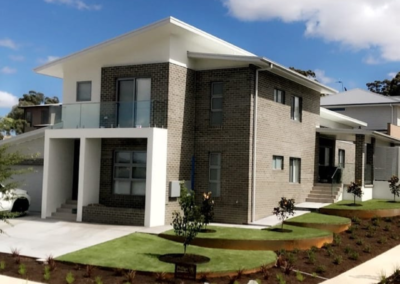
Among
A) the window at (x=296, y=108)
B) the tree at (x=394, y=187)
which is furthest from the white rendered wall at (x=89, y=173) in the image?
the tree at (x=394, y=187)

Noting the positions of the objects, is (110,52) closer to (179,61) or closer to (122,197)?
(179,61)

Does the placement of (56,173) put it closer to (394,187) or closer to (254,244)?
(254,244)

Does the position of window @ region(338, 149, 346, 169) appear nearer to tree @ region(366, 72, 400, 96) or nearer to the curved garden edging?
the curved garden edging

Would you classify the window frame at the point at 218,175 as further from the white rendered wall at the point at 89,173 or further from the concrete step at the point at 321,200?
the concrete step at the point at 321,200

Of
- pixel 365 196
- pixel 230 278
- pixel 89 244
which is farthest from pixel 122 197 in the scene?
pixel 365 196

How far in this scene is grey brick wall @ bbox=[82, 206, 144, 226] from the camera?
18.3 metres

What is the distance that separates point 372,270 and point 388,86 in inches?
2475

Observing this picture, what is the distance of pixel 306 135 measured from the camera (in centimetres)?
2470

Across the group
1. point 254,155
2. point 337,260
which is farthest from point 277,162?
point 337,260

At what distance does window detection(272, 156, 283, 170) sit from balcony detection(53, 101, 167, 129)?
530 cm

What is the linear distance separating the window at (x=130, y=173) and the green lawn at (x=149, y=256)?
431 cm

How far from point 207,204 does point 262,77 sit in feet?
22.5

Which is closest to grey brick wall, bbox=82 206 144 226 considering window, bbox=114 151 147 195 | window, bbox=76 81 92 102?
window, bbox=114 151 147 195

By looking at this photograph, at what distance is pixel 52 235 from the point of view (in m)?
16.4
